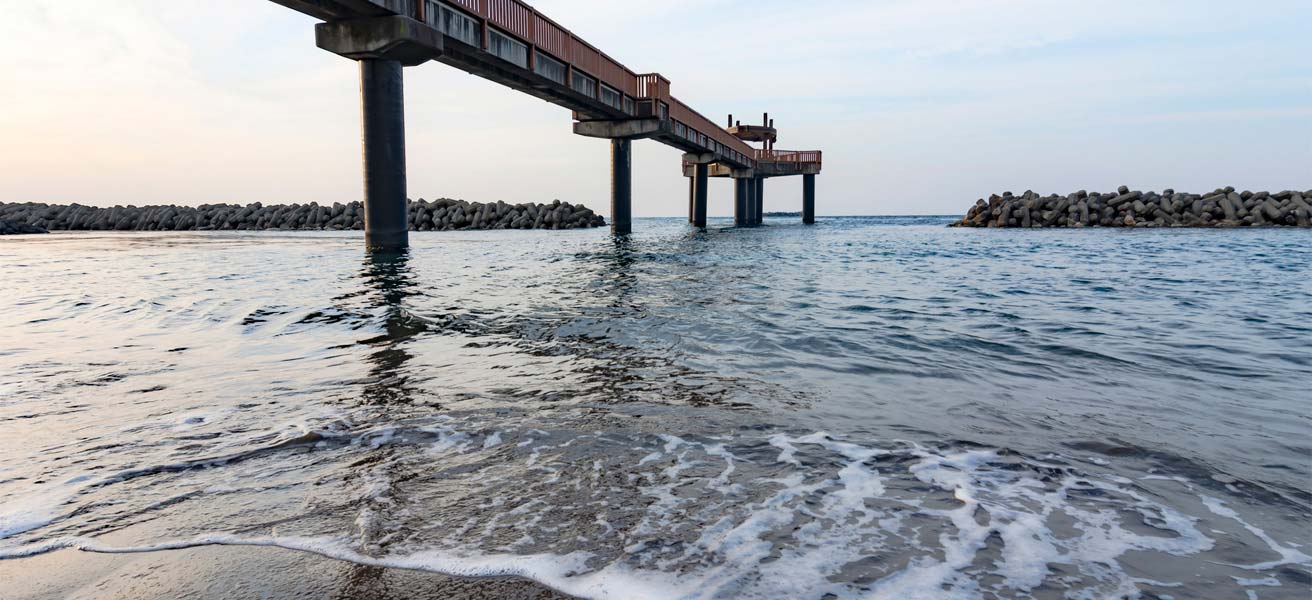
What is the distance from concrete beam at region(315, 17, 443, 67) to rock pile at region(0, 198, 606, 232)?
34.3 m

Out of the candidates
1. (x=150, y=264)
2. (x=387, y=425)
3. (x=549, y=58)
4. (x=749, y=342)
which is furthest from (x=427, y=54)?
(x=387, y=425)

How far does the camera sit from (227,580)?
2102mm

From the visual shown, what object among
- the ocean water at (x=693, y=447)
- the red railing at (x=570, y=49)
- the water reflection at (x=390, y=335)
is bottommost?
the ocean water at (x=693, y=447)

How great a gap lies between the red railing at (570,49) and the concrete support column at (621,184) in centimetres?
352

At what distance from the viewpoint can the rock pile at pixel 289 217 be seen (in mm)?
53000

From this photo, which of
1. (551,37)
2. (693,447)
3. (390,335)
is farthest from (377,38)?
(693,447)

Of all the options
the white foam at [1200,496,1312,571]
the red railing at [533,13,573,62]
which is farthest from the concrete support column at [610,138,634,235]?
the white foam at [1200,496,1312,571]

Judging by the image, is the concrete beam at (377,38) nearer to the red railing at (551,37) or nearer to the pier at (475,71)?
the pier at (475,71)

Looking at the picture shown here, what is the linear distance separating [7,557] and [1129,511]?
161 inches

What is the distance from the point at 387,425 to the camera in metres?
3.83

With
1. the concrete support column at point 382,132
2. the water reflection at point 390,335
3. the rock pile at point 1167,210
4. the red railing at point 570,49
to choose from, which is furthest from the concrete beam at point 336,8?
the rock pile at point 1167,210

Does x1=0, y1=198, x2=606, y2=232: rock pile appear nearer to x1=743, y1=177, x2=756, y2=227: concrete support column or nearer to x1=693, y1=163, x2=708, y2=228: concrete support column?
x1=693, y1=163, x2=708, y2=228: concrete support column

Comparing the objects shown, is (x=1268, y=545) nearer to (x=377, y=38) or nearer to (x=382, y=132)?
(x=377, y=38)

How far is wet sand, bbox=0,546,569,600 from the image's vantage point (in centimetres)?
202
